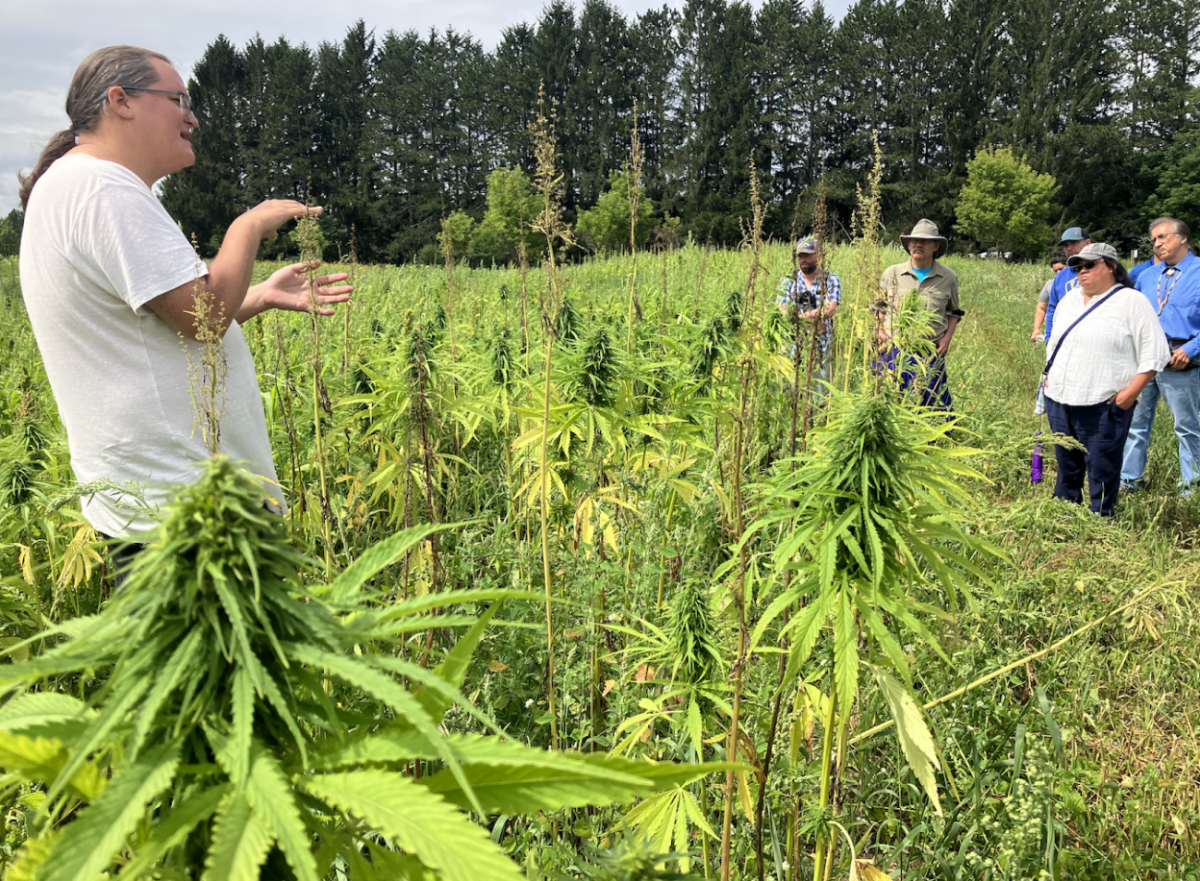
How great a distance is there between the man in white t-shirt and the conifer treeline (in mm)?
42442

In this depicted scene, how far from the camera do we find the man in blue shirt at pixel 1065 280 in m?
6.37

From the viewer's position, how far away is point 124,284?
1852 mm

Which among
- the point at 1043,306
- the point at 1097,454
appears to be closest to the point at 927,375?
the point at 1097,454

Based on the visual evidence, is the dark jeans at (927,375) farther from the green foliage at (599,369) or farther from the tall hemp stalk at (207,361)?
the tall hemp stalk at (207,361)

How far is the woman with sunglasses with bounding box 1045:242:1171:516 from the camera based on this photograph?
5035 millimetres

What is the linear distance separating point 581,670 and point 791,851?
0.88 meters

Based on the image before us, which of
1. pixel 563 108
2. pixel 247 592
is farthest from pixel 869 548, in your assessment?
pixel 563 108

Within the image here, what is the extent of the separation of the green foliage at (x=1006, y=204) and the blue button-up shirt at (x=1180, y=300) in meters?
41.0

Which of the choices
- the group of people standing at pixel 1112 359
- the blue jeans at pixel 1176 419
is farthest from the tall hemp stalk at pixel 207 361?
the blue jeans at pixel 1176 419

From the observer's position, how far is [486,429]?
15.6 feet

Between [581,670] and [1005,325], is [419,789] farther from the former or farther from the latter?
[1005,325]

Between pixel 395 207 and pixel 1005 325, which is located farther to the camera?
pixel 395 207

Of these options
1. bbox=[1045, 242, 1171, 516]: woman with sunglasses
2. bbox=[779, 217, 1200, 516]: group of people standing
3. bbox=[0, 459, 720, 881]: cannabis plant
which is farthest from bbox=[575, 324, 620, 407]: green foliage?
bbox=[1045, 242, 1171, 516]: woman with sunglasses

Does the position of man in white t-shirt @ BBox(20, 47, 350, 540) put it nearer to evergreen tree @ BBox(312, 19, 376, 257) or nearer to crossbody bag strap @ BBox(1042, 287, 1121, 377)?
crossbody bag strap @ BBox(1042, 287, 1121, 377)
